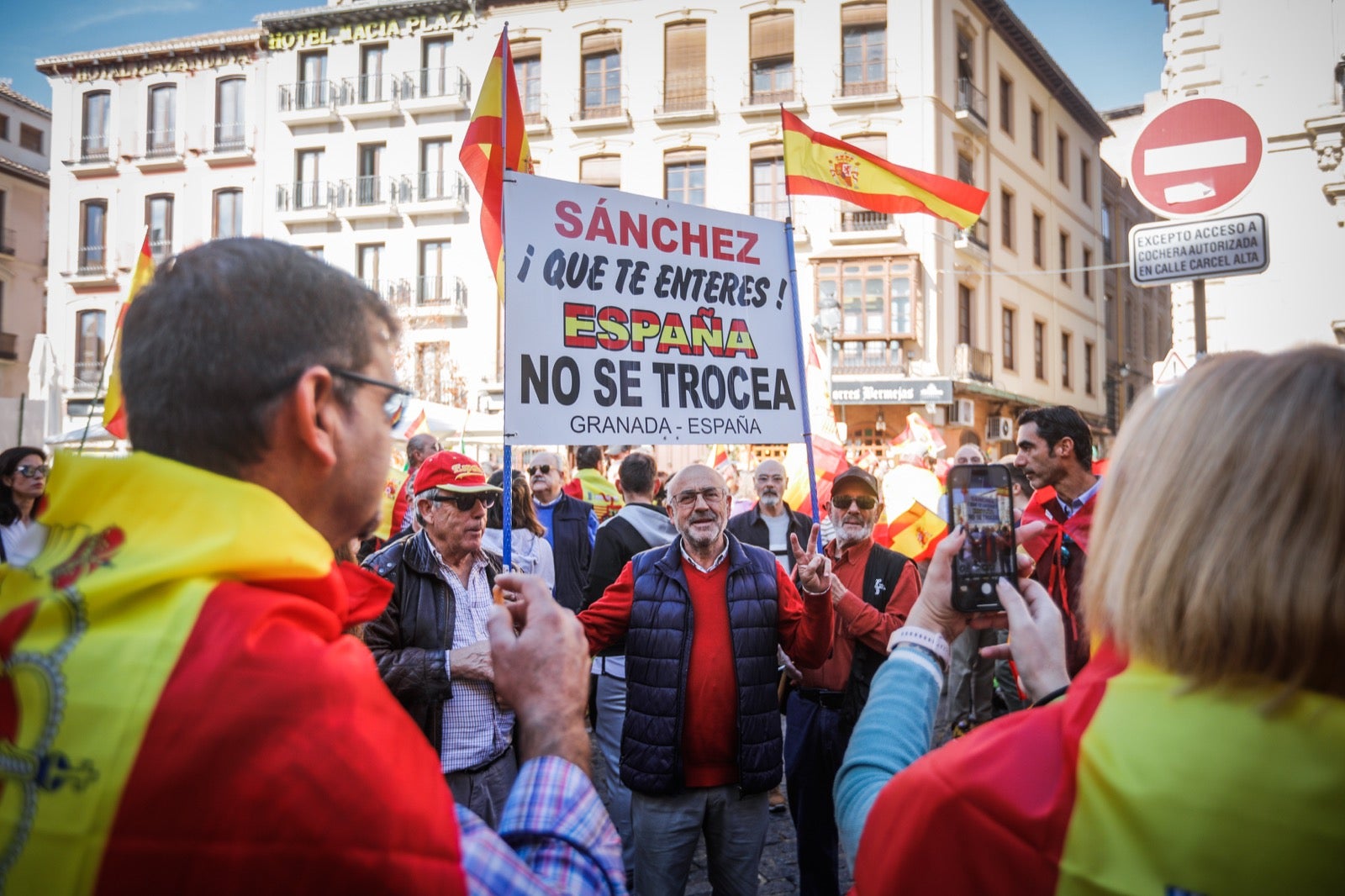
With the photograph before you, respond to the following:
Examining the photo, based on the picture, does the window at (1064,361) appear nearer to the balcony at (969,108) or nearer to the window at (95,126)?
the balcony at (969,108)

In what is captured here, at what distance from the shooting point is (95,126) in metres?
31.0

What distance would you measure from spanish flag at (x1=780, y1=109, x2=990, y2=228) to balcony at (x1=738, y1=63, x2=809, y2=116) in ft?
69.8

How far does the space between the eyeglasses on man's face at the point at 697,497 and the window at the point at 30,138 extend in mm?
41555

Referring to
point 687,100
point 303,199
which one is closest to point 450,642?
point 687,100

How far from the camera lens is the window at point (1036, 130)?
95.2 ft

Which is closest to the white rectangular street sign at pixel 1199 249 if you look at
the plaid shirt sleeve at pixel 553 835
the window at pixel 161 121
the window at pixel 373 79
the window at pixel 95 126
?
the plaid shirt sleeve at pixel 553 835

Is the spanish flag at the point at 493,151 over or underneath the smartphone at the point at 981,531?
over

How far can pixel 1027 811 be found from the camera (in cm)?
113

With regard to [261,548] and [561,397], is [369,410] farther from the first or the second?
[561,397]

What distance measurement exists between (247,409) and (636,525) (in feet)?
14.6

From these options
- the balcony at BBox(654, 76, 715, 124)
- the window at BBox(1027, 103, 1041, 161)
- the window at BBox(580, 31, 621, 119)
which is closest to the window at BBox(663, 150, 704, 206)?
the balcony at BBox(654, 76, 715, 124)

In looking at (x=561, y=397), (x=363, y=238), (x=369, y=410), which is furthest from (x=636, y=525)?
(x=363, y=238)

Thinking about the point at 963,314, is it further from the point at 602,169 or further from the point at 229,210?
the point at 229,210

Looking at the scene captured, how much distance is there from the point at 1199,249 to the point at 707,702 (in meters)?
3.44
